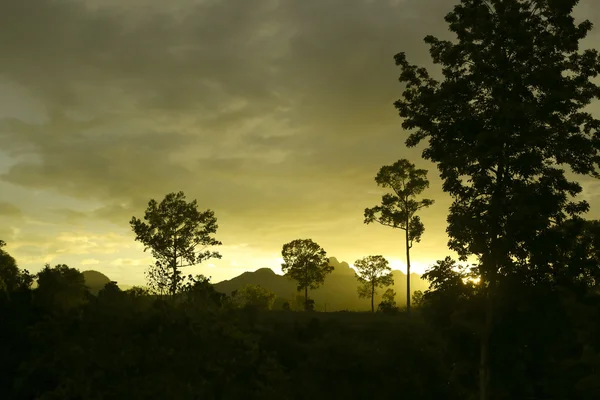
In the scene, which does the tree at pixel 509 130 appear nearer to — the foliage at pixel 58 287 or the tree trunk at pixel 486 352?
the tree trunk at pixel 486 352

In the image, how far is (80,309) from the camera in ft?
30.1

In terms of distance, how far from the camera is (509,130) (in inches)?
666

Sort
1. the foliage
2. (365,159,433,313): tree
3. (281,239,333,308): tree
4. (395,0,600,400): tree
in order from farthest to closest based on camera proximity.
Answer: (281,239,333,308): tree < (365,159,433,313): tree < (395,0,600,400): tree < the foliage

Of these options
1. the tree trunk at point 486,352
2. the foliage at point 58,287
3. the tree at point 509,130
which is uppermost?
the tree at point 509,130

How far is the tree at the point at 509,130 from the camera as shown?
680 inches

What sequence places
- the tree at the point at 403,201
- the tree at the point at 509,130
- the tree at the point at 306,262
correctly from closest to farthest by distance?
1. the tree at the point at 509,130
2. the tree at the point at 403,201
3. the tree at the point at 306,262

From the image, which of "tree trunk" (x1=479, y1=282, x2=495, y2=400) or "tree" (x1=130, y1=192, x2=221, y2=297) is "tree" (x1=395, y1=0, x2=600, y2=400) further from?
"tree" (x1=130, y1=192, x2=221, y2=297)

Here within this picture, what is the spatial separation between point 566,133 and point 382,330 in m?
22.3

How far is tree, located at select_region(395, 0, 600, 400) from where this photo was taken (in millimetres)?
17266

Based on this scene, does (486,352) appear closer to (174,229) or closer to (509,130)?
(509,130)

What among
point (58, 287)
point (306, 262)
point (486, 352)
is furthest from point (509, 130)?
point (306, 262)

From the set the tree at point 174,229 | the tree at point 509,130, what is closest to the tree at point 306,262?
the tree at point 174,229

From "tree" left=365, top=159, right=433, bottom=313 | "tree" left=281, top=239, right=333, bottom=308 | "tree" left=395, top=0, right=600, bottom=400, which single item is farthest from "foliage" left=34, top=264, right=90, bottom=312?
"tree" left=281, top=239, right=333, bottom=308

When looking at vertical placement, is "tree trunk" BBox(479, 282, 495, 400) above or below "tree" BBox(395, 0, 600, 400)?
below
